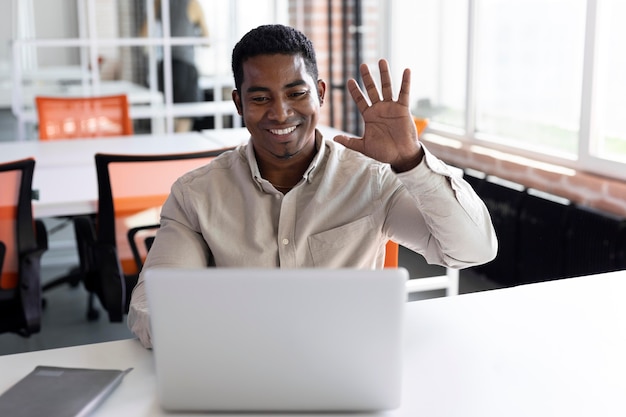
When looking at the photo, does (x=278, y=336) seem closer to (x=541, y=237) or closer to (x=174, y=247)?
(x=174, y=247)

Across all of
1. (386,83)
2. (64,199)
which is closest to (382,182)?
(386,83)

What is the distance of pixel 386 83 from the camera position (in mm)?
1544

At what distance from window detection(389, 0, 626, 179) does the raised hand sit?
1816 millimetres

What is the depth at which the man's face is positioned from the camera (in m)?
1.54

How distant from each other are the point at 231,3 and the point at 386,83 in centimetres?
392

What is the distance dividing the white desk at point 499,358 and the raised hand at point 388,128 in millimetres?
313

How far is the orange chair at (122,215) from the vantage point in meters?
2.45

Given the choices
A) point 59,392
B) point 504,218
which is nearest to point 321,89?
point 59,392

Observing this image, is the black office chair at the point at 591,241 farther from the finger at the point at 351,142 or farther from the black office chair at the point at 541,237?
the finger at the point at 351,142

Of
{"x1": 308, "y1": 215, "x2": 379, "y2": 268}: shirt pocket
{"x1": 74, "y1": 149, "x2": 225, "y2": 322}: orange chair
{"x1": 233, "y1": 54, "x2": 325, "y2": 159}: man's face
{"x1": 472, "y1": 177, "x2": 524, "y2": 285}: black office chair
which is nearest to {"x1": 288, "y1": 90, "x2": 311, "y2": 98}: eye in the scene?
{"x1": 233, "y1": 54, "x2": 325, "y2": 159}: man's face

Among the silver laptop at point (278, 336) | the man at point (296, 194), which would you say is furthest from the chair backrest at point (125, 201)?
the silver laptop at point (278, 336)

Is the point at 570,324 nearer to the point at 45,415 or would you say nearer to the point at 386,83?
the point at 386,83

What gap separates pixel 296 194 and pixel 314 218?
0.21 ft

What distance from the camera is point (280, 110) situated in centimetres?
154
